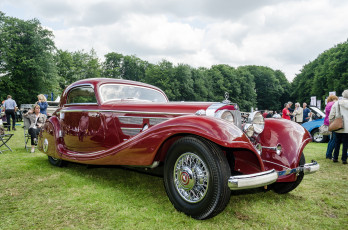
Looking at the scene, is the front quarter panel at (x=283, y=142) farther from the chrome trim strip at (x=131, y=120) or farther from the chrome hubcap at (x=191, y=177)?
the chrome trim strip at (x=131, y=120)

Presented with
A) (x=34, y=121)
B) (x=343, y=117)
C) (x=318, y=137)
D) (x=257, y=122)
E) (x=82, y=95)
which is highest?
(x=82, y=95)

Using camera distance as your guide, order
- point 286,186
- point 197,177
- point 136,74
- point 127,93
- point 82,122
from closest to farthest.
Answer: point 197,177
point 286,186
point 82,122
point 127,93
point 136,74

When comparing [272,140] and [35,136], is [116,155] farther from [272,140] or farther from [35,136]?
[35,136]

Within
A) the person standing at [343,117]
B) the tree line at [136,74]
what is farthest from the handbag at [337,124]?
the tree line at [136,74]

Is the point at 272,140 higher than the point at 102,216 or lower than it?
higher

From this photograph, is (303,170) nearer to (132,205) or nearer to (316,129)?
(132,205)

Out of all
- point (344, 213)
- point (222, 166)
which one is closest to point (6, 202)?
point (222, 166)

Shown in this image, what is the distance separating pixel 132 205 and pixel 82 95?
2898 mm

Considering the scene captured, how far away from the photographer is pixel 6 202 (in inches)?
130

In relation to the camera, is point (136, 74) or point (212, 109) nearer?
point (212, 109)

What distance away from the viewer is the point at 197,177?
2.77m

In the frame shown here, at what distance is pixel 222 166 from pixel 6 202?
297 centimetres

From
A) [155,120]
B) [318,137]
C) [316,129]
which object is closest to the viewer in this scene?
[155,120]

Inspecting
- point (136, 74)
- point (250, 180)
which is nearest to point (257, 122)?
point (250, 180)
